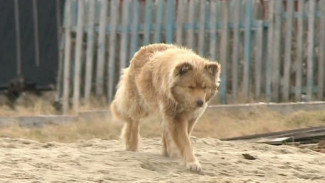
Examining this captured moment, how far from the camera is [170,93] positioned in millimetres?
7348

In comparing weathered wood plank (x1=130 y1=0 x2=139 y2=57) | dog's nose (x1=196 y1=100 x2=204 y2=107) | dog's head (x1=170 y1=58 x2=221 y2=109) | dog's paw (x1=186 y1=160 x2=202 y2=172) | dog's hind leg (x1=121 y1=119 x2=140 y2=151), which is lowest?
dog's paw (x1=186 y1=160 x2=202 y2=172)

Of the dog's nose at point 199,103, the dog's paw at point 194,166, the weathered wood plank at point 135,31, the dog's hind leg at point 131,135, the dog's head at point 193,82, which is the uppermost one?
the weathered wood plank at point 135,31

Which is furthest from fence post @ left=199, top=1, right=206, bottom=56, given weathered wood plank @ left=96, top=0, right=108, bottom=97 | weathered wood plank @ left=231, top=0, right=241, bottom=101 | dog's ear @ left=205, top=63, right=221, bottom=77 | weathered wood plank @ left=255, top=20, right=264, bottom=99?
dog's ear @ left=205, top=63, right=221, bottom=77

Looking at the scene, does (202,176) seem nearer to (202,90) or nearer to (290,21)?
(202,90)

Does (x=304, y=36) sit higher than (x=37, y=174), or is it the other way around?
(x=304, y=36)

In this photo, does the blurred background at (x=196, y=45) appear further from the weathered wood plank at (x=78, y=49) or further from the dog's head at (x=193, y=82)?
the dog's head at (x=193, y=82)

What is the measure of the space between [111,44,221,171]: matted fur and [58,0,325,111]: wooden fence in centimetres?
403

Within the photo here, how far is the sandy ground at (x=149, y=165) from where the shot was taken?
6.32m

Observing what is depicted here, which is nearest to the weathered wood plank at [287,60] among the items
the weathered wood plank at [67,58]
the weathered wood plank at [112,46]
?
the weathered wood plank at [112,46]

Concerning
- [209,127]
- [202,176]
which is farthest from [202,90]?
[209,127]

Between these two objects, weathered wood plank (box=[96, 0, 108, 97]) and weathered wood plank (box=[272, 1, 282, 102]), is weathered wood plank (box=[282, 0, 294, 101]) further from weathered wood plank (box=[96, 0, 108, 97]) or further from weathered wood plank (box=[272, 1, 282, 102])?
weathered wood plank (box=[96, 0, 108, 97])

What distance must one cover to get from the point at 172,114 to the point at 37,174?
176 cm

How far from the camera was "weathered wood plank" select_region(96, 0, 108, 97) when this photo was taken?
12695 mm

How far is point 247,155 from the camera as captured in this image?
7.97m
